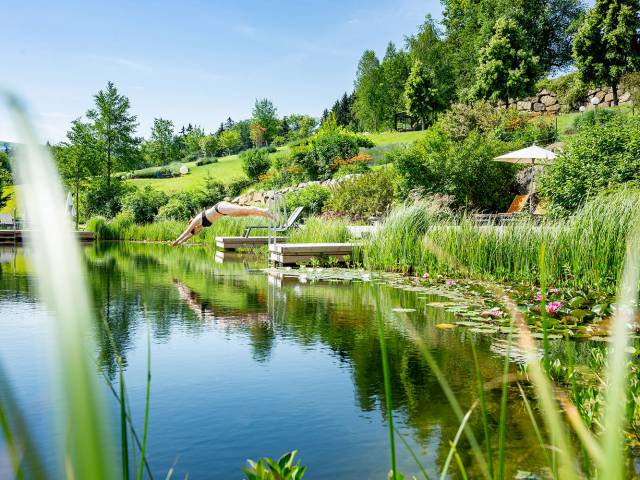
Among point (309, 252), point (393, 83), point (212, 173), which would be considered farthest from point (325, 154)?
point (393, 83)

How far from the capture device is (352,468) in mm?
2119

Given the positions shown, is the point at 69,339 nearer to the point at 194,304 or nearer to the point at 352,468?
the point at 352,468

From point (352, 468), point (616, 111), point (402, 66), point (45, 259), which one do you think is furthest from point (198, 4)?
point (402, 66)

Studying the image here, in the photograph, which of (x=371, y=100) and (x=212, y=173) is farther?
(x=371, y=100)

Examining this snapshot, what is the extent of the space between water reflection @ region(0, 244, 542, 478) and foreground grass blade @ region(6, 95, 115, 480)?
74 cm

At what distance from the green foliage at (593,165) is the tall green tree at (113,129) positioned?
22.3m

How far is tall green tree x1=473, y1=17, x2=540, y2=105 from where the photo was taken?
98.8ft

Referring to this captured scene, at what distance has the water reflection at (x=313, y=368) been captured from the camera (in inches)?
89.8

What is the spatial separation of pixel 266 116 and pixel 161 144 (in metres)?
14.0

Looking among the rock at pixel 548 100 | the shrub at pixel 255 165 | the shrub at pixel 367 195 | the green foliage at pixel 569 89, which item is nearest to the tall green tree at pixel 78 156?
the shrub at pixel 255 165

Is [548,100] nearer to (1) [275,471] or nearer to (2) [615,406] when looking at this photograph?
(1) [275,471]

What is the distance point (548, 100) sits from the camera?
106 ft

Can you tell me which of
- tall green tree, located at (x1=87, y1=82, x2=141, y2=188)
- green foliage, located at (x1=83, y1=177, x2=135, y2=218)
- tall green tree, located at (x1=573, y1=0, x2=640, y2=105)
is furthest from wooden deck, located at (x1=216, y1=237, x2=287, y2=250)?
tall green tree, located at (x1=573, y1=0, x2=640, y2=105)

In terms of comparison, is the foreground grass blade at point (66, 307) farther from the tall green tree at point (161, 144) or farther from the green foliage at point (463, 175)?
the tall green tree at point (161, 144)
